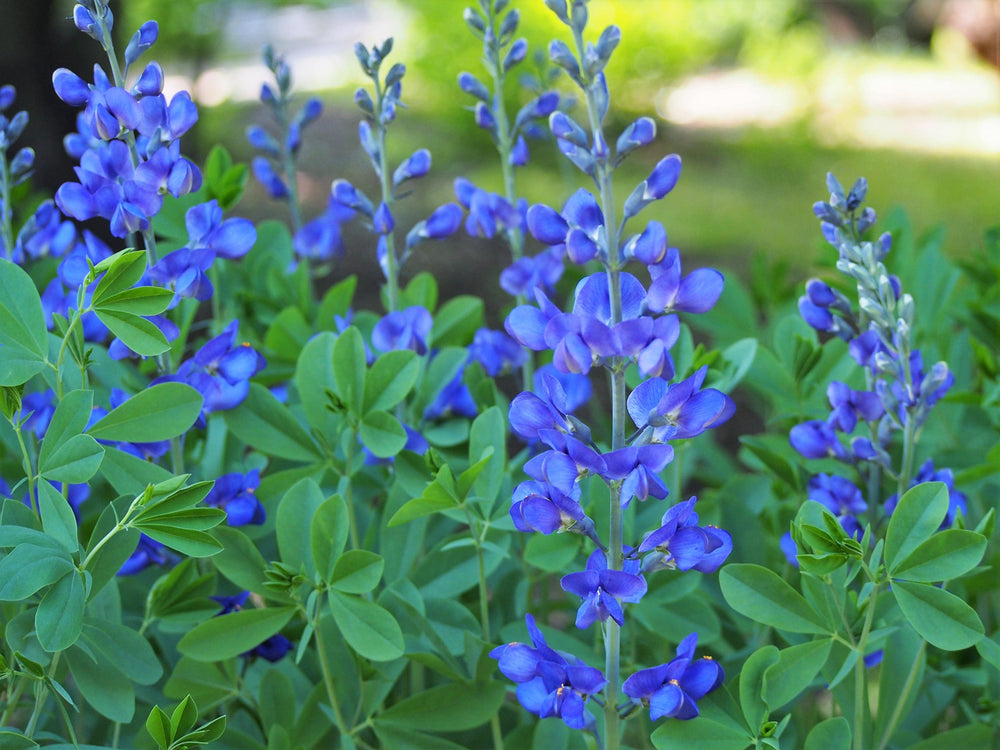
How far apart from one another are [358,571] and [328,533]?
1.6 inches

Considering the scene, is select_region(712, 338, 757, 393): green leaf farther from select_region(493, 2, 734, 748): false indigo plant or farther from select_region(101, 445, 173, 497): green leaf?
select_region(101, 445, 173, 497): green leaf

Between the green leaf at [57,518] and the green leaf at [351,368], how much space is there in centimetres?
26

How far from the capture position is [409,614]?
33.9 inches

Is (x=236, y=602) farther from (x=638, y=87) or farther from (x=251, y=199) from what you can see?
(x=638, y=87)

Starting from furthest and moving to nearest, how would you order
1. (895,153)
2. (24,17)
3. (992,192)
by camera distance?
(895,153)
(992,192)
(24,17)

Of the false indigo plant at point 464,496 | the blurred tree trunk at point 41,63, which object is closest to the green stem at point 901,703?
the false indigo plant at point 464,496

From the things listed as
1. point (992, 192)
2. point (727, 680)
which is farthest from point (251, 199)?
point (727, 680)

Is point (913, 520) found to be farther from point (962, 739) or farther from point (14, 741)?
point (14, 741)

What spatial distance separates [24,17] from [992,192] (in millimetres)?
5070

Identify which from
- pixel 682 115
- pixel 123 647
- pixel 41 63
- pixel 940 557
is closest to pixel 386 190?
pixel 123 647

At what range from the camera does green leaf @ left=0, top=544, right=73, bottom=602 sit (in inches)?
27.3

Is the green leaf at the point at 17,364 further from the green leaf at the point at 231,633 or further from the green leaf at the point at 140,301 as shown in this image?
the green leaf at the point at 231,633

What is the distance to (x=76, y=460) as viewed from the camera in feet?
2.53

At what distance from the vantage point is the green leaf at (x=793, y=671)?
767 millimetres
